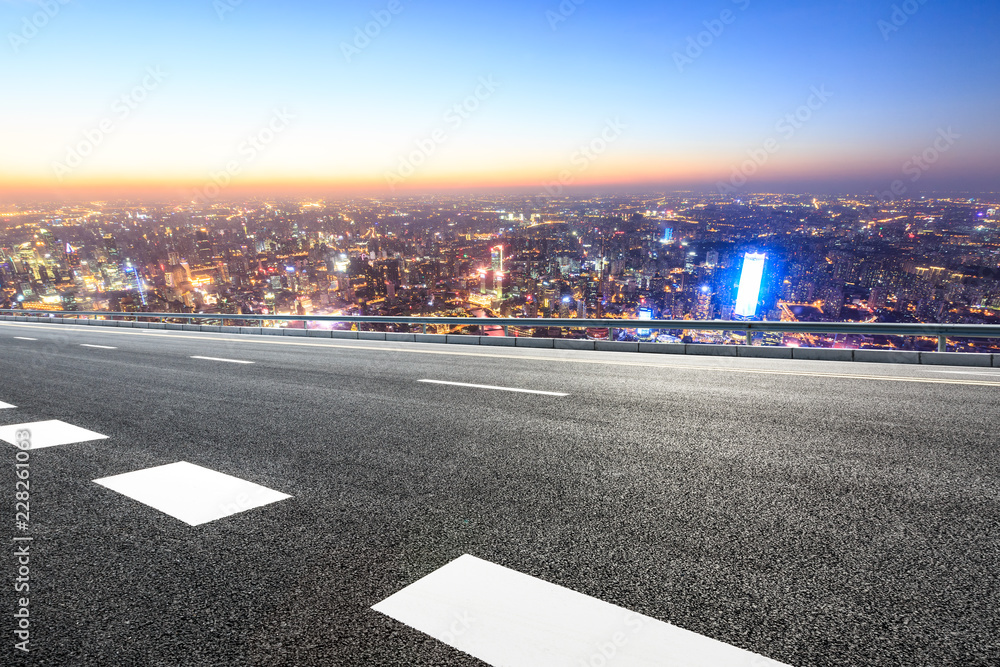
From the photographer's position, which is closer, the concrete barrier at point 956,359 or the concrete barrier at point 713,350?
the concrete barrier at point 956,359

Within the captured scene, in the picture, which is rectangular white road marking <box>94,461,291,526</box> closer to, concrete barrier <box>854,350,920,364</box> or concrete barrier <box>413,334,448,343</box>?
concrete barrier <box>854,350,920,364</box>

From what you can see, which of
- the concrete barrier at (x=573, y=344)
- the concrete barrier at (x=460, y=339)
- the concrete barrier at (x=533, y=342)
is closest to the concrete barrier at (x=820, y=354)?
the concrete barrier at (x=573, y=344)

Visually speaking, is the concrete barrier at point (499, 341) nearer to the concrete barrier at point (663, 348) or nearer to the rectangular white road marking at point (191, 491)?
the concrete barrier at point (663, 348)

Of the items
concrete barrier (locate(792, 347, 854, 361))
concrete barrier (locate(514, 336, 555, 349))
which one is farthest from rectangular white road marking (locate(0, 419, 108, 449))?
concrete barrier (locate(792, 347, 854, 361))

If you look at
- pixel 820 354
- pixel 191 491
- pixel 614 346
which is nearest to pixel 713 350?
pixel 820 354

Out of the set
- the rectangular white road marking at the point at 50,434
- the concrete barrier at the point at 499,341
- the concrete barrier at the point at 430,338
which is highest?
the rectangular white road marking at the point at 50,434
